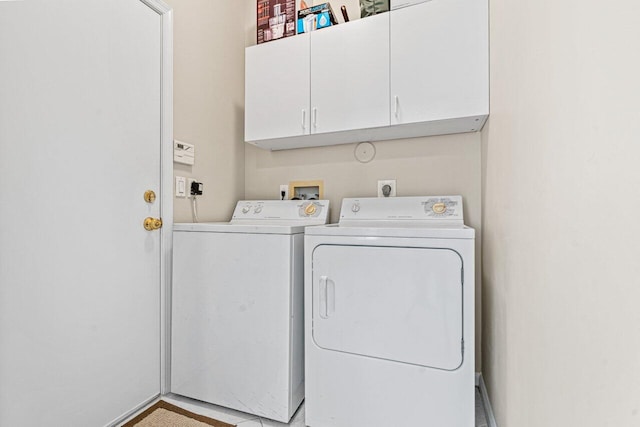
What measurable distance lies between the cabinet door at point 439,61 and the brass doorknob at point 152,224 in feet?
4.60

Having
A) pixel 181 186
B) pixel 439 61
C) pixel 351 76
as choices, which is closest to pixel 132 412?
pixel 181 186

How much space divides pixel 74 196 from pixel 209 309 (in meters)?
0.80

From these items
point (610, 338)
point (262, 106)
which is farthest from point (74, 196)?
point (610, 338)

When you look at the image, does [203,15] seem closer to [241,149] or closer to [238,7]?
[238,7]

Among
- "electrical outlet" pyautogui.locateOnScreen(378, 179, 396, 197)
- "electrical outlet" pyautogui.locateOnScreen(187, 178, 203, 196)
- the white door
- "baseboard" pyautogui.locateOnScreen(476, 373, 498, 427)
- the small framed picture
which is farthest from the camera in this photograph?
the small framed picture

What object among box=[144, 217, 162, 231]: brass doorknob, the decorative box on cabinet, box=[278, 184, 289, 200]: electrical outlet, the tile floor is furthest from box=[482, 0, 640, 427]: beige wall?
box=[144, 217, 162, 231]: brass doorknob

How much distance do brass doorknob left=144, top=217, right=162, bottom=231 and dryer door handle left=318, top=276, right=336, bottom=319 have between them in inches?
37.1

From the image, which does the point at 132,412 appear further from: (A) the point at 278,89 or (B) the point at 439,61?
(B) the point at 439,61

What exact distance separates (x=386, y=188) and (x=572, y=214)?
4.45 feet

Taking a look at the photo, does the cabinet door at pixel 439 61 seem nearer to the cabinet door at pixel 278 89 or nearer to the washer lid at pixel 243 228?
the cabinet door at pixel 278 89

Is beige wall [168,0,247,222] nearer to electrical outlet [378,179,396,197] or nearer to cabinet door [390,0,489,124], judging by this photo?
electrical outlet [378,179,396,197]

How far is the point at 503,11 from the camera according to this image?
1.21 meters

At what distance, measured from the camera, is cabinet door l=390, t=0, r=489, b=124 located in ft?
4.84

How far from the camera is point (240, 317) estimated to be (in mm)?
1524
